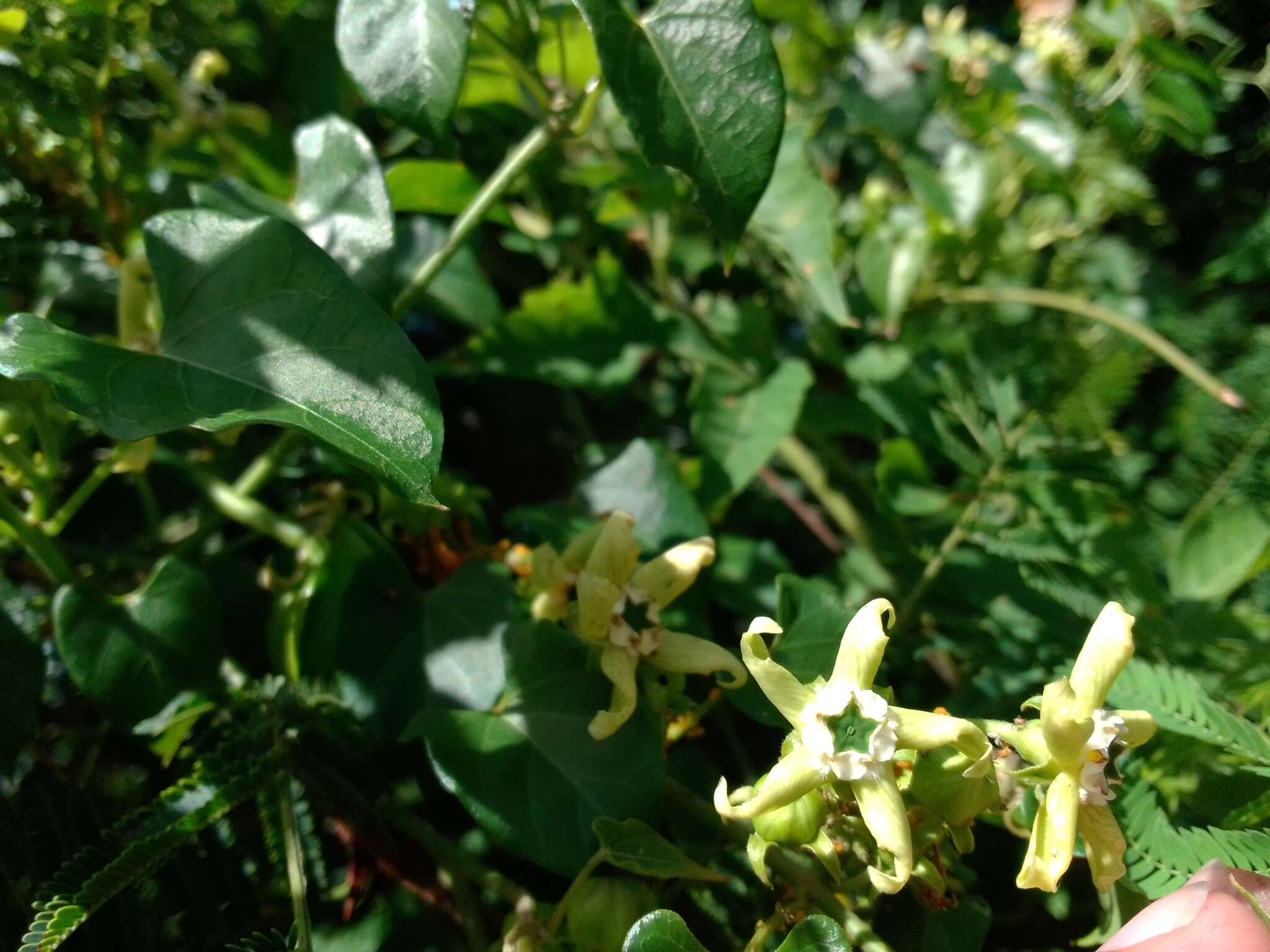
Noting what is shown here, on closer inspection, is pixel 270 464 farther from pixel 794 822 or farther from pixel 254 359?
pixel 794 822

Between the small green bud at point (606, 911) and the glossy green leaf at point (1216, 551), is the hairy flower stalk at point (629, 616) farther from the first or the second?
the glossy green leaf at point (1216, 551)

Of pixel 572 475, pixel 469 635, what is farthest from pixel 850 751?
pixel 572 475

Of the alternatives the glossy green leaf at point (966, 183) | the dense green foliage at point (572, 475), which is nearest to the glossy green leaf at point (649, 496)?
the dense green foliage at point (572, 475)

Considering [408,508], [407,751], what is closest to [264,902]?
[407,751]

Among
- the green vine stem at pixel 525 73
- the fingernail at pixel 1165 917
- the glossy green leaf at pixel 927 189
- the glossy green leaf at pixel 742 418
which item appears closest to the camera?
the fingernail at pixel 1165 917

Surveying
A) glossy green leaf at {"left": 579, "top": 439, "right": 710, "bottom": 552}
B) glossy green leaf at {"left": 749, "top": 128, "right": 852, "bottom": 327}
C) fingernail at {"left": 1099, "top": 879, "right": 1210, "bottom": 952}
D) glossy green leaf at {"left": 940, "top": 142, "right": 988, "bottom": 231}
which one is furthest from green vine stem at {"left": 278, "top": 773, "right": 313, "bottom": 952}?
glossy green leaf at {"left": 940, "top": 142, "right": 988, "bottom": 231}

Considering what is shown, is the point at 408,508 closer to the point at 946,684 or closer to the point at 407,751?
the point at 407,751
